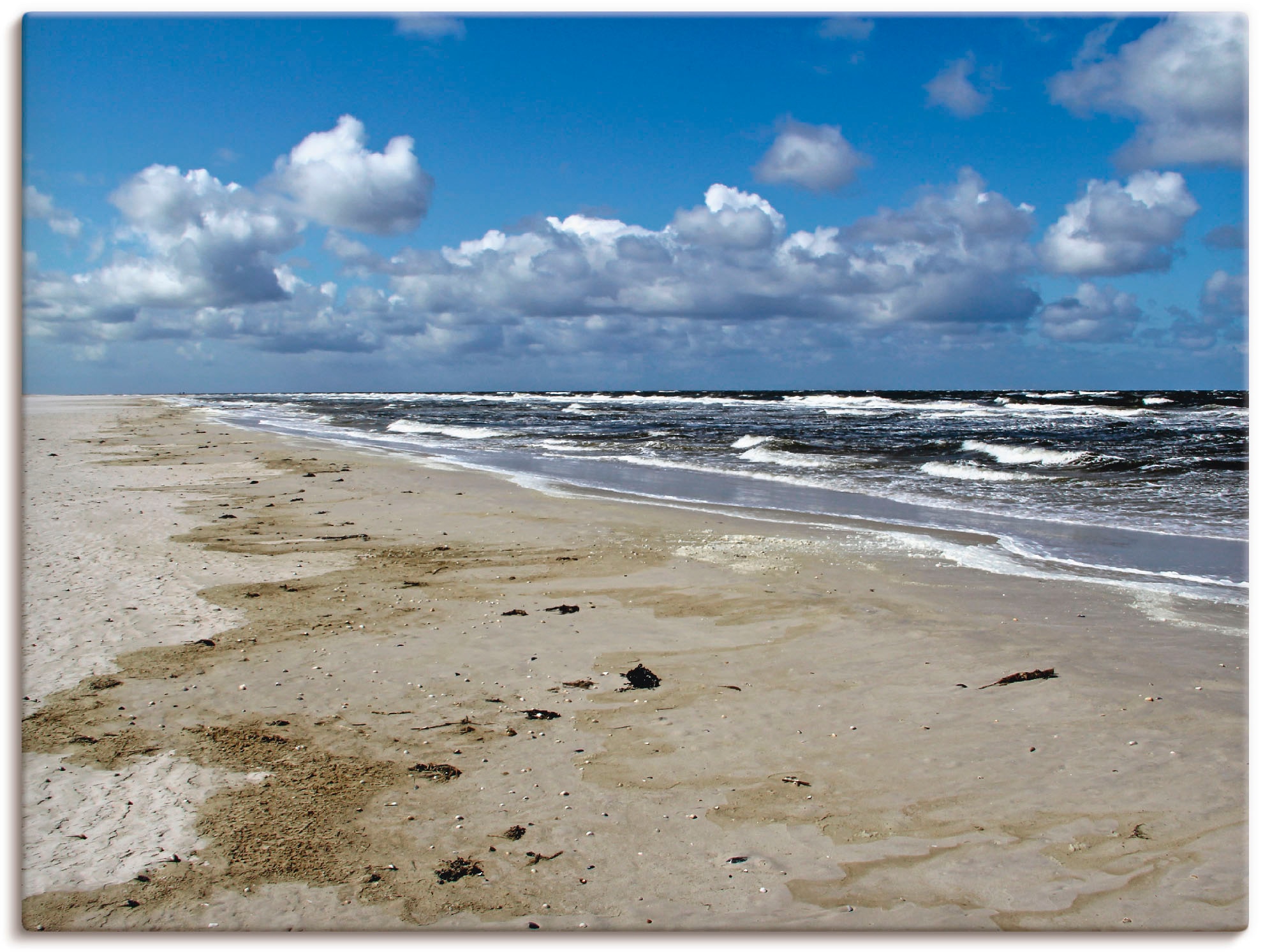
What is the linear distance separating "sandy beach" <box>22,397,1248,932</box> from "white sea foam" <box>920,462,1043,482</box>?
10961 millimetres

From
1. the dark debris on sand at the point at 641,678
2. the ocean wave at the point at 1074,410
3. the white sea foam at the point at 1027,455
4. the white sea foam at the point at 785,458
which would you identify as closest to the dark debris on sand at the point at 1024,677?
the dark debris on sand at the point at 641,678

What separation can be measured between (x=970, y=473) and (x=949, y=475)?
2.62ft

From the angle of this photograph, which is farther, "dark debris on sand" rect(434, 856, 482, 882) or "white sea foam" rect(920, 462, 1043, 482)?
"white sea foam" rect(920, 462, 1043, 482)

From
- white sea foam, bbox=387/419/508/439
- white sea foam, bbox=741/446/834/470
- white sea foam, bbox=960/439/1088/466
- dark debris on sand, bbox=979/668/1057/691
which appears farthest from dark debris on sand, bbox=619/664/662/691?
white sea foam, bbox=387/419/508/439

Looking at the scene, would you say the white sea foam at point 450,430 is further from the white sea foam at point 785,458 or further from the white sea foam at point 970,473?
the white sea foam at point 970,473

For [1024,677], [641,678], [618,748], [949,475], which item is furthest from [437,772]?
[949,475]

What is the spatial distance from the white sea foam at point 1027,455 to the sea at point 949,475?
108mm

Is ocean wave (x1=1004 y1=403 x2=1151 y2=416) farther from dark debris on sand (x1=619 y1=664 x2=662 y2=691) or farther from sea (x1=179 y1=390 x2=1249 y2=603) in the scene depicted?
dark debris on sand (x1=619 y1=664 x2=662 y2=691)

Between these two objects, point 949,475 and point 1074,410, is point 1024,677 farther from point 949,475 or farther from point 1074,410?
point 1074,410

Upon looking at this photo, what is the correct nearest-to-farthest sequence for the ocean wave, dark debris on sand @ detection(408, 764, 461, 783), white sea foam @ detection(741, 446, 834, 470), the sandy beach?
the sandy beach < dark debris on sand @ detection(408, 764, 461, 783) < white sea foam @ detection(741, 446, 834, 470) < the ocean wave

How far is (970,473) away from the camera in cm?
1972

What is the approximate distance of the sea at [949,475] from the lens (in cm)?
1009

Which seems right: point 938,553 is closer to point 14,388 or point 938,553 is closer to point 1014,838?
point 1014,838

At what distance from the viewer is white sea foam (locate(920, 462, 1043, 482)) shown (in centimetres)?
1855
